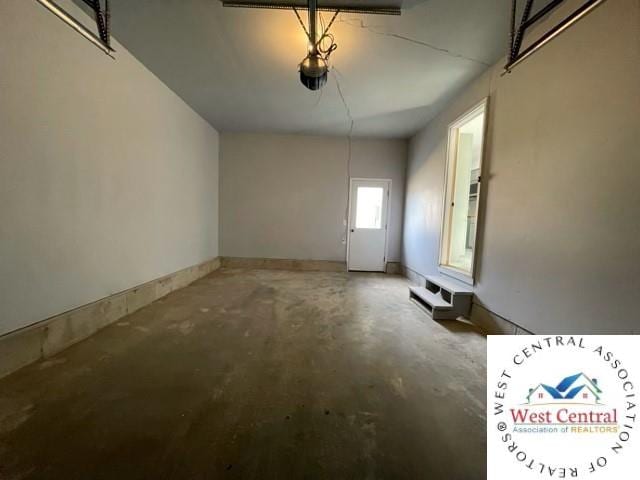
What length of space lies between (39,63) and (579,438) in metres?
4.11

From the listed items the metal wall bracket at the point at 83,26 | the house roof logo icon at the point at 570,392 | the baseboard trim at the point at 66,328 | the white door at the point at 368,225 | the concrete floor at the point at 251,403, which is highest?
the metal wall bracket at the point at 83,26

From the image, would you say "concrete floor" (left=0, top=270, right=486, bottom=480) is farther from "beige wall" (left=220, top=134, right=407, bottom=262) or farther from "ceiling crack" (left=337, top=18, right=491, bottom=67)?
"beige wall" (left=220, top=134, right=407, bottom=262)

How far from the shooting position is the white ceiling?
2264 mm

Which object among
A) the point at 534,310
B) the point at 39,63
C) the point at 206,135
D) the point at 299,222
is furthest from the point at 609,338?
the point at 206,135

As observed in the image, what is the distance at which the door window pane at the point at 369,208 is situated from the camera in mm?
5879

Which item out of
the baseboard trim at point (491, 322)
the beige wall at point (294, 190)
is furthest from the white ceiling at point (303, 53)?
the baseboard trim at point (491, 322)

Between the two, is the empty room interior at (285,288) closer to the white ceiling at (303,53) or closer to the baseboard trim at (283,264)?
the white ceiling at (303,53)

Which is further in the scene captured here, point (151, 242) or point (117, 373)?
point (151, 242)

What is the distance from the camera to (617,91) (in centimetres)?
163

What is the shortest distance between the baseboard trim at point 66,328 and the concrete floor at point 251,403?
0.35 ft

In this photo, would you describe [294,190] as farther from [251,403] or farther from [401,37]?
[251,403]

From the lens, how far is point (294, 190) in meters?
5.84

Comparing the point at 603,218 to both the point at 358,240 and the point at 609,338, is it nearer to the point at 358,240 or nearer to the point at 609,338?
the point at 609,338

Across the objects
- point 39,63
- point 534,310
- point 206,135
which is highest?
point 206,135
